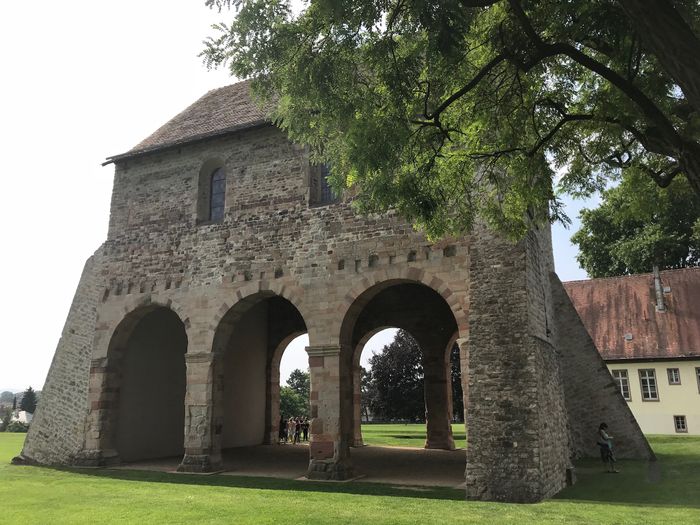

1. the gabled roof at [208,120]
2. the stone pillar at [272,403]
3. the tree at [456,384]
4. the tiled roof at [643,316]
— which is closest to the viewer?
the gabled roof at [208,120]

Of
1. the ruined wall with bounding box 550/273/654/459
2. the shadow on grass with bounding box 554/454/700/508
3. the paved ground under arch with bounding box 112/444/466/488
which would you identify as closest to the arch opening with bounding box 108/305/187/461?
the paved ground under arch with bounding box 112/444/466/488

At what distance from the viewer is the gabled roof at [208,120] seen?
622 inches

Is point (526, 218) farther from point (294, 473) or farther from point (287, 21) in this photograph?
point (294, 473)

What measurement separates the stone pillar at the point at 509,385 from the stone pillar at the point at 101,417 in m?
10.3

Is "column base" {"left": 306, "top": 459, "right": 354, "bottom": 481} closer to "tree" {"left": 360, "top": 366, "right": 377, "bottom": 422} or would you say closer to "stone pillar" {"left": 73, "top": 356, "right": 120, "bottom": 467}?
"stone pillar" {"left": 73, "top": 356, "right": 120, "bottom": 467}

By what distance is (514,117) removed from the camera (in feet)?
28.1

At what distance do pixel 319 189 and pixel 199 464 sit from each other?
24.5 feet

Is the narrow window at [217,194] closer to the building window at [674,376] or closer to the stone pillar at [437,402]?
the stone pillar at [437,402]

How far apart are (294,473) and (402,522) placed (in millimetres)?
6250

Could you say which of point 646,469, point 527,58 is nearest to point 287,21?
point 527,58

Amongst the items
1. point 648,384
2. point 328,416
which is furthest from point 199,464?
point 648,384

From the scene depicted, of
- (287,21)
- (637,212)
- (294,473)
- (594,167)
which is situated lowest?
(294,473)

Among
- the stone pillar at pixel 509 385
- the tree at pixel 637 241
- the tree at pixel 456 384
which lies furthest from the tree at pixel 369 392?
the stone pillar at pixel 509 385

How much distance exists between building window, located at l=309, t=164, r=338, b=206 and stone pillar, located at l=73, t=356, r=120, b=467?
7414 mm
